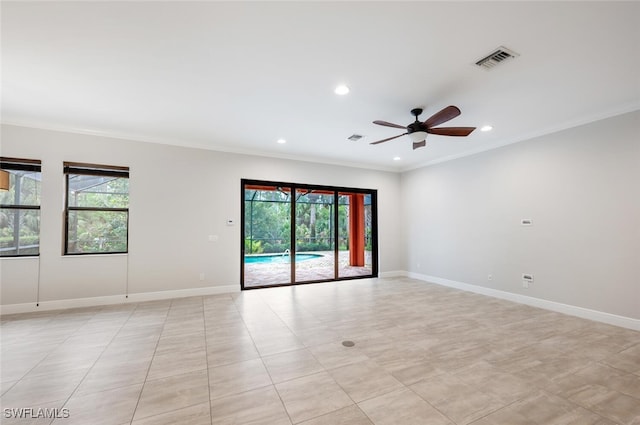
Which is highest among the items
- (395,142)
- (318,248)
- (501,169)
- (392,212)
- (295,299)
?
(395,142)

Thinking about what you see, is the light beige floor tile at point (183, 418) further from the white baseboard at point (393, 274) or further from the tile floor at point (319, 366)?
the white baseboard at point (393, 274)

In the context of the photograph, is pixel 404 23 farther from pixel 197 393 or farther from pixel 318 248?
pixel 318 248

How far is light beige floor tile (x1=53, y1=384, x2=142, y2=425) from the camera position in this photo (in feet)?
6.18

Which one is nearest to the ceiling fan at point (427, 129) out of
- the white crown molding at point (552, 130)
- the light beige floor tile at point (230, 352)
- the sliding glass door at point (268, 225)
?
the white crown molding at point (552, 130)

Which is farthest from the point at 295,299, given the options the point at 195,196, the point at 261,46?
the point at 261,46

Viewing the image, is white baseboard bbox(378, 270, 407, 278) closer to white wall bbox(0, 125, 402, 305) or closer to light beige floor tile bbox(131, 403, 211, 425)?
white wall bbox(0, 125, 402, 305)

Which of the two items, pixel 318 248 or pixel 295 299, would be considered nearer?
pixel 295 299

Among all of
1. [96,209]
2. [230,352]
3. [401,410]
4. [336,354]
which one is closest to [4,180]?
[96,209]

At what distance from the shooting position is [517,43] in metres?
2.38

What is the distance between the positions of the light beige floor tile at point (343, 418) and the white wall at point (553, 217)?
13.8 feet

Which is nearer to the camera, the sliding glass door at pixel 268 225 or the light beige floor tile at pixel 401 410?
the light beige floor tile at pixel 401 410

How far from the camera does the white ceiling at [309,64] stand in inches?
81.9

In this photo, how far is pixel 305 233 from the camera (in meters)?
6.62

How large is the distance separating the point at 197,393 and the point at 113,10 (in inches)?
121
